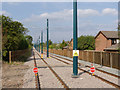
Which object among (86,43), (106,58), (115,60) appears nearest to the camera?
(115,60)

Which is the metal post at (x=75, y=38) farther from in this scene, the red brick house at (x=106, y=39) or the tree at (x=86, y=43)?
the tree at (x=86, y=43)

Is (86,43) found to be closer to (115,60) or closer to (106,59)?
(106,59)

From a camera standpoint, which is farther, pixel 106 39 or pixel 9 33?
pixel 106 39

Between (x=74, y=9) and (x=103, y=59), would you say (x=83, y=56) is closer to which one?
(x=103, y=59)

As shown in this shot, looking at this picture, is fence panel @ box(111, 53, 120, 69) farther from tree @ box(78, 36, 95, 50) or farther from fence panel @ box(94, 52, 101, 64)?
tree @ box(78, 36, 95, 50)

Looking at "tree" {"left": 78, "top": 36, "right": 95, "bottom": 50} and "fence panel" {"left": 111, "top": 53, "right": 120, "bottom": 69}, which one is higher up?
"tree" {"left": 78, "top": 36, "right": 95, "bottom": 50}

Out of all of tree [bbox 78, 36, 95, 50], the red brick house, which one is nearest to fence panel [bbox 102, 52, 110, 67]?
the red brick house

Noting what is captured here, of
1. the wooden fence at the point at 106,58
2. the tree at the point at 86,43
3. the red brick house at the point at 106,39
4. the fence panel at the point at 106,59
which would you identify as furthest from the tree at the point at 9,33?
the tree at the point at 86,43

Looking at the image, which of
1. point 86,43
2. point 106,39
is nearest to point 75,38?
point 106,39

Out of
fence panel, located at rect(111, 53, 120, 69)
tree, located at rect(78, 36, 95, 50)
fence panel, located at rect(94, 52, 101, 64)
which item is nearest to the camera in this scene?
fence panel, located at rect(111, 53, 120, 69)

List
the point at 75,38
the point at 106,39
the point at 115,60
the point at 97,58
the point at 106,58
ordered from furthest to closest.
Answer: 1. the point at 106,39
2. the point at 97,58
3. the point at 106,58
4. the point at 115,60
5. the point at 75,38

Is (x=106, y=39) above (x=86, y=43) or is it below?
above

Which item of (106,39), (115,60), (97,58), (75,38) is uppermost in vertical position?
(106,39)

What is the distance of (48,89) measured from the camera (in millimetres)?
8281
